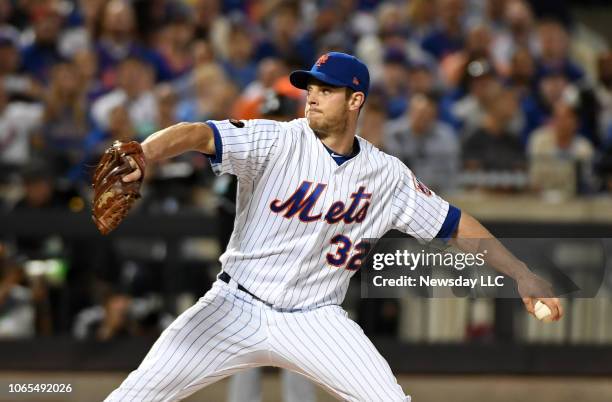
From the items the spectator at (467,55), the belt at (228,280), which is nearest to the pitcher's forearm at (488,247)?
the belt at (228,280)

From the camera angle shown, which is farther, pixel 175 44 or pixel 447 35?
pixel 447 35

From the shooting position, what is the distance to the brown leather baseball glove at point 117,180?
3.89m

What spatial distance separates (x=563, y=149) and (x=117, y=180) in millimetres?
5577

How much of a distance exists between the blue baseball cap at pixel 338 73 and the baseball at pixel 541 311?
1.10 m

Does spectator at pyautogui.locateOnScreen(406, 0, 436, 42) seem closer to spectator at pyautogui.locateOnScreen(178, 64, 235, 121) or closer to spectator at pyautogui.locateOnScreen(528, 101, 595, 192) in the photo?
spectator at pyautogui.locateOnScreen(528, 101, 595, 192)

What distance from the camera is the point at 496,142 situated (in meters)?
8.66

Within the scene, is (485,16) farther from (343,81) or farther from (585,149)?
(343,81)

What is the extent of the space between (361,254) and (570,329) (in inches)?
147

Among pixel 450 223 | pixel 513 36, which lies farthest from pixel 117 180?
pixel 513 36

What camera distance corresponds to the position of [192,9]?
1058 centimetres

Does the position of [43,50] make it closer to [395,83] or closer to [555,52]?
[395,83]

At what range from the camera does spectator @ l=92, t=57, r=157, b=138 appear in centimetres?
873

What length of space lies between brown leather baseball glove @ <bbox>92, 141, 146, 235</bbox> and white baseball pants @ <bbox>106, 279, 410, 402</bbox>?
0.75 meters

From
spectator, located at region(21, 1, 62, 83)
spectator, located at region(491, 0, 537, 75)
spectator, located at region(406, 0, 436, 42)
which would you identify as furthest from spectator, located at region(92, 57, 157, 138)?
spectator, located at region(491, 0, 537, 75)
